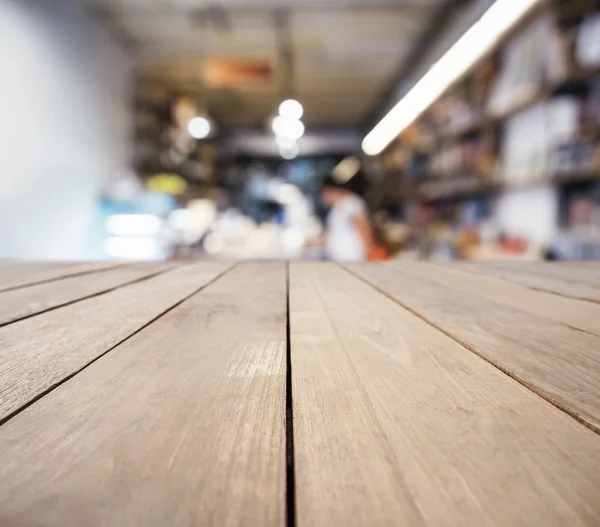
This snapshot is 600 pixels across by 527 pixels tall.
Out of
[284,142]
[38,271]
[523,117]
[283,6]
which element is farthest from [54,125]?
[284,142]

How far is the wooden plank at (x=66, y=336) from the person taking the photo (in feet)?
1.76

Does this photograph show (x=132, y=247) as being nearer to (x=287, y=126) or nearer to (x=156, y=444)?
(x=287, y=126)

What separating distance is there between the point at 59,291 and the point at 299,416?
3.02 feet

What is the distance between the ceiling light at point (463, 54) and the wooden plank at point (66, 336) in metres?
2.78

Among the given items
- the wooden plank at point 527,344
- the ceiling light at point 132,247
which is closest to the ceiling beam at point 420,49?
the ceiling light at point 132,247

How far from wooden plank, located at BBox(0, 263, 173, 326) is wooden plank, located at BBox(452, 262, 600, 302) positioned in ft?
3.52

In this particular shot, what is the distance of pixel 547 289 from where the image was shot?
3.92 ft

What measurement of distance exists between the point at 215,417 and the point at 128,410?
3.4 inches

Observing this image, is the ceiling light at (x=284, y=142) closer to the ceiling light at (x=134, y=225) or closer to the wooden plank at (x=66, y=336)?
the ceiling light at (x=134, y=225)

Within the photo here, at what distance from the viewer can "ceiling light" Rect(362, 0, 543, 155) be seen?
9.76ft

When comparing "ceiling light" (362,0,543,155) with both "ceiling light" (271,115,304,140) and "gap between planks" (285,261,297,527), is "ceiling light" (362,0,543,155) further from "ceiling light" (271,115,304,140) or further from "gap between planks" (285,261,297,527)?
"gap between planks" (285,261,297,527)

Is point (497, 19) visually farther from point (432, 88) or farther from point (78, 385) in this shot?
point (78, 385)

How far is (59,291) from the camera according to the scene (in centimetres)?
116

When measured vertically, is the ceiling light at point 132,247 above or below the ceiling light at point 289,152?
below
